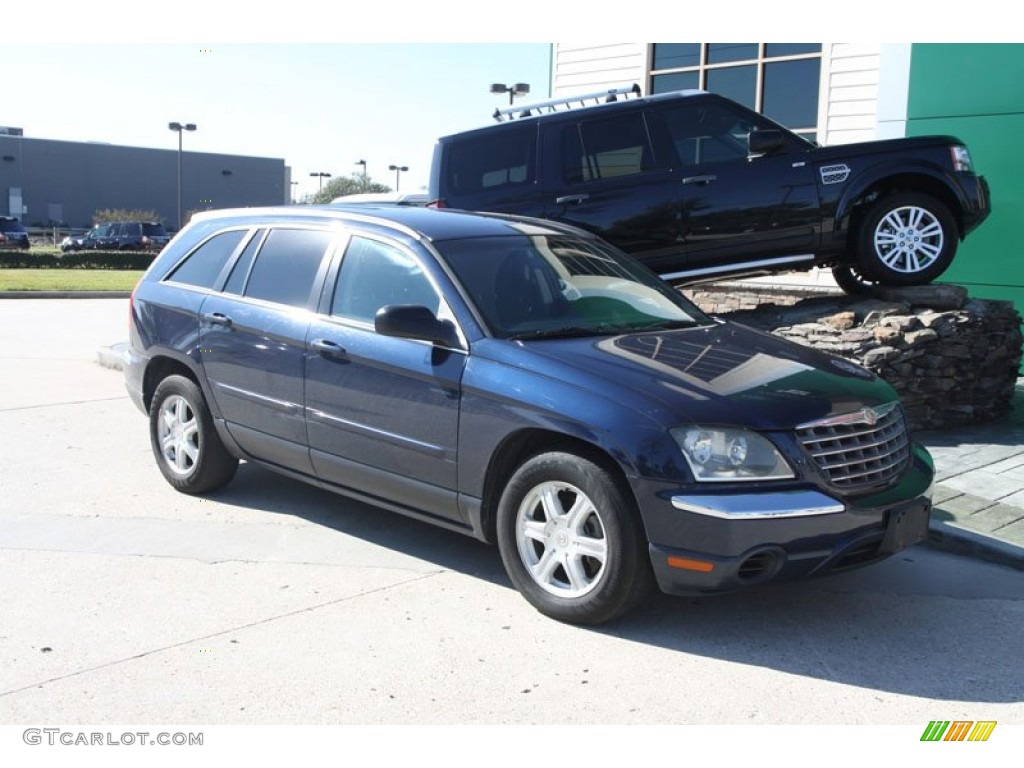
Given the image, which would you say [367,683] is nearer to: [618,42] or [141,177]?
[618,42]

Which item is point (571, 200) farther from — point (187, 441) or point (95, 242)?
point (95, 242)

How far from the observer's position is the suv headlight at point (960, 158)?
27.4 feet

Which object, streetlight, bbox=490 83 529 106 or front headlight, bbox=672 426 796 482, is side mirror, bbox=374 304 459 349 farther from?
streetlight, bbox=490 83 529 106

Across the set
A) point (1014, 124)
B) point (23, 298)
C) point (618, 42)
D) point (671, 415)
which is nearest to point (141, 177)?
point (23, 298)

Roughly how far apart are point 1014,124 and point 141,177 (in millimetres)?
74710

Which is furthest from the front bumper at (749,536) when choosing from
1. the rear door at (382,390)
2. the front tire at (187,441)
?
the front tire at (187,441)

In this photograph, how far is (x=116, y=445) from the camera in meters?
8.03

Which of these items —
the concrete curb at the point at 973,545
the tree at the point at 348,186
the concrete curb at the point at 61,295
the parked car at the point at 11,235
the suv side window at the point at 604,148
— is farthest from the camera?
the tree at the point at 348,186

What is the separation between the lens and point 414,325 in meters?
4.96

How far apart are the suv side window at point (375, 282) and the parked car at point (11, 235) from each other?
45.3 m

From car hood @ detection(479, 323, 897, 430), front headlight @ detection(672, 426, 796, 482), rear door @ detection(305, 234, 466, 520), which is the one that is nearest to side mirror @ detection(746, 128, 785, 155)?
car hood @ detection(479, 323, 897, 430)

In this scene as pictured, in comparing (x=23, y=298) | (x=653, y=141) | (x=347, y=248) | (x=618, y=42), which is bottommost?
(x=23, y=298)

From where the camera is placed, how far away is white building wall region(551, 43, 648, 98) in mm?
14984

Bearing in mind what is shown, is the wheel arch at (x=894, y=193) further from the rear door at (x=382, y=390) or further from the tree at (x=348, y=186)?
the tree at (x=348, y=186)
